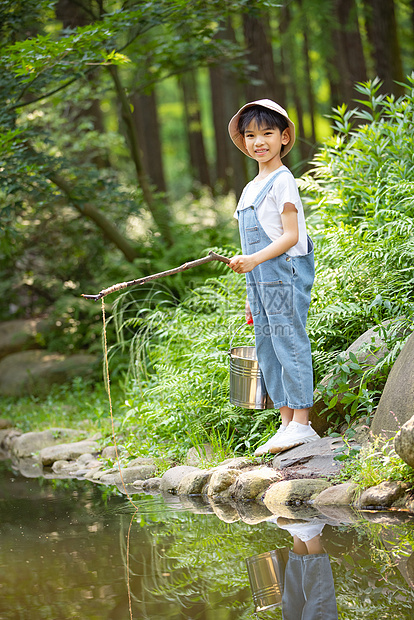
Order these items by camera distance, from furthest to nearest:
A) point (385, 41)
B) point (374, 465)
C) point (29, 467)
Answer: point (385, 41) → point (29, 467) → point (374, 465)

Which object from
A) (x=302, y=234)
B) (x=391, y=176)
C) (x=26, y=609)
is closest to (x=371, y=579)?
(x=26, y=609)

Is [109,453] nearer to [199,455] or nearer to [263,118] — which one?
[199,455]

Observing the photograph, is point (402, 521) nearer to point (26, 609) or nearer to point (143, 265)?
point (26, 609)

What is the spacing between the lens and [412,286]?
4.36 m

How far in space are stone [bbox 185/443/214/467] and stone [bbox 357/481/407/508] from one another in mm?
1372

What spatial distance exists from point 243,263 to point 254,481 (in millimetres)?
1256

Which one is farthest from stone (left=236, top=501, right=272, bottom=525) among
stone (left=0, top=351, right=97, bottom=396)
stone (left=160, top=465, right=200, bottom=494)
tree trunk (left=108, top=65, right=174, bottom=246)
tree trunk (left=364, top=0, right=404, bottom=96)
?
tree trunk (left=364, top=0, right=404, bottom=96)

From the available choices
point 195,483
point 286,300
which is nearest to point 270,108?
point 286,300

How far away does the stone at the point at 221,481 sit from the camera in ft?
13.0

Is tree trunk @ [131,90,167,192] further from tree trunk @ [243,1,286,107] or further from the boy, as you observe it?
the boy

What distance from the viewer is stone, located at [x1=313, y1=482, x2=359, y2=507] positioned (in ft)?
11.3

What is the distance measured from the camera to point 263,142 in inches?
153

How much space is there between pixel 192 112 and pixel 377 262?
16.3 meters

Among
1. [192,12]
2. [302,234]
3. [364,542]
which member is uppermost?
[192,12]
